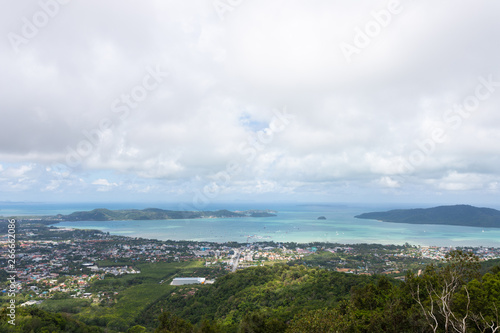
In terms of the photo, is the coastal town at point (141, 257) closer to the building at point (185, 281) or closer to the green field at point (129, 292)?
the green field at point (129, 292)

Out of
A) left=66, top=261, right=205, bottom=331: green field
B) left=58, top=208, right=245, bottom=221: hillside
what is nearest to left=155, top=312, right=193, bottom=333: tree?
left=66, top=261, right=205, bottom=331: green field

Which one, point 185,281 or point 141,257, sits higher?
point 185,281

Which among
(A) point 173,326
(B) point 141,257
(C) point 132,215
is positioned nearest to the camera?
(A) point 173,326

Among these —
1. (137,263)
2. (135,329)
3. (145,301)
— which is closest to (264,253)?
(137,263)

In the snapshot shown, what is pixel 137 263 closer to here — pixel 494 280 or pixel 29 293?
pixel 29 293

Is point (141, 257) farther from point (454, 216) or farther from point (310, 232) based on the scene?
point (454, 216)

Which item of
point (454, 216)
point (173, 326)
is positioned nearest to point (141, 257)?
point (173, 326)

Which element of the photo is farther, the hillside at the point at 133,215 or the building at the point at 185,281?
the hillside at the point at 133,215

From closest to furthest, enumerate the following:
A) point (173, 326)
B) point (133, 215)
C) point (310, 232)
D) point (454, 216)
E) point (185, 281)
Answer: point (173, 326) → point (185, 281) → point (310, 232) → point (454, 216) → point (133, 215)

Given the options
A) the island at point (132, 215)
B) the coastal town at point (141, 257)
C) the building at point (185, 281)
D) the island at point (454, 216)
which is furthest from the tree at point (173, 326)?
the island at point (454, 216)
